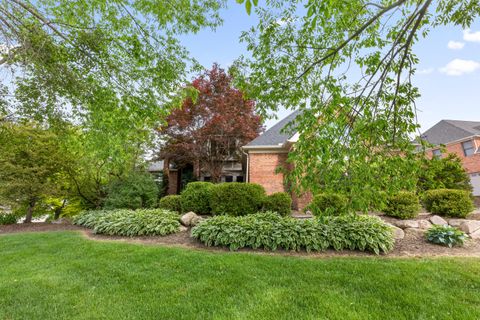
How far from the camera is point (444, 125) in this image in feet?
72.6

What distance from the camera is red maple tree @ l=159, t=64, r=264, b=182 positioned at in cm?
1470

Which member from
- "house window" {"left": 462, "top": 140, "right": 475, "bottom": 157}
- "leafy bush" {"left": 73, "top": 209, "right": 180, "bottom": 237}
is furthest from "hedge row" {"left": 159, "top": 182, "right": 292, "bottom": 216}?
"house window" {"left": 462, "top": 140, "right": 475, "bottom": 157}

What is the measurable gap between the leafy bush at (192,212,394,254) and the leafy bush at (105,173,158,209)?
6245mm

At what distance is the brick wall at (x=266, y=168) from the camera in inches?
460

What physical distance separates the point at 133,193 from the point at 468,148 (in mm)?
25012

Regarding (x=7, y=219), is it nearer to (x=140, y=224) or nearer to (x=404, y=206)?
(x=140, y=224)

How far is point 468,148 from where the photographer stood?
19141mm

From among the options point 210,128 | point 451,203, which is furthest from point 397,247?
point 210,128

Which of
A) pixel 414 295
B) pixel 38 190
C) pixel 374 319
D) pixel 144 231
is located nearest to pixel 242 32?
pixel 374 319

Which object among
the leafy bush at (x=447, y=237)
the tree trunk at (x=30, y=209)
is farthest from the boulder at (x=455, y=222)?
the tree trunk at (x=30, y=209)

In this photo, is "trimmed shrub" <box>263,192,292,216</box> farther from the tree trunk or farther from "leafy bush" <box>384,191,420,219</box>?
the tree trunk

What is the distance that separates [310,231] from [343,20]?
4406 mm

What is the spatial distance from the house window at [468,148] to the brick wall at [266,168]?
1764cm

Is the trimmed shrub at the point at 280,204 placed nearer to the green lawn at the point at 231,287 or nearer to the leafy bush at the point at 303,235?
the leafy bush at the point at 303,235
